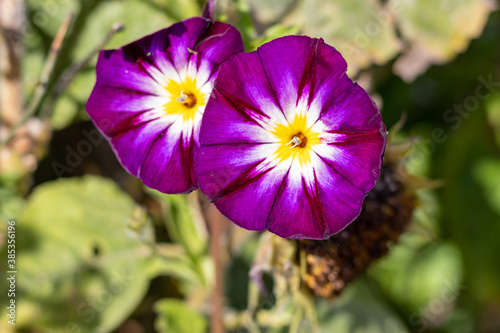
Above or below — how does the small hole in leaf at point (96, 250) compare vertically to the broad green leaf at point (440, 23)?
below

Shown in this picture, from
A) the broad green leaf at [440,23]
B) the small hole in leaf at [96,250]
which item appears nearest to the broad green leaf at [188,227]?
the small hole in leaf at [96,250]

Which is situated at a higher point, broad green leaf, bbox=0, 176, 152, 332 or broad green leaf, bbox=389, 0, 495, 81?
broad green leaf, bbox=389, 0, 495, 81

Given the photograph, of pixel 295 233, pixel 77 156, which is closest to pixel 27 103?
pixel 77 156

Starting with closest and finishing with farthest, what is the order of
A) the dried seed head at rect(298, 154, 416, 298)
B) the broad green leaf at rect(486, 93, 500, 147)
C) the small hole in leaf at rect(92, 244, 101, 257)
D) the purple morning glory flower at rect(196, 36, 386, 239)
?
the purple morning glory flower at rect(196, 36, 386, 239), the dried seed head at rect(298, 154, 416, 298), the small hole in leaf at rect(92, 244, 101, 257), the broad green leaf at rect(486, 93, 500, 147)

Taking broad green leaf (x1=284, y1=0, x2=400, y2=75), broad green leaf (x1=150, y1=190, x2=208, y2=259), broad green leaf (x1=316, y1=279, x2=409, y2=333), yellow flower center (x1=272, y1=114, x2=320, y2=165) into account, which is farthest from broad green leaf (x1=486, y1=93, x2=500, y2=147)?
yellow flower center (x1=272, y1=114, x2=320, y2=165)

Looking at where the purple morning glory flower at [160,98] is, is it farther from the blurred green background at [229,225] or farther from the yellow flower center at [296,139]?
the blurred green background at [229,225]

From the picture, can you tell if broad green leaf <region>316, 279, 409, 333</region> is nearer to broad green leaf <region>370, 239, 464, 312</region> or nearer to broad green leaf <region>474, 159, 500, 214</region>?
broad green leaf <region>370, 239, 464, 312</region>

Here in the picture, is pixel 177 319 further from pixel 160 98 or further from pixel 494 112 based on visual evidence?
pixel 494 112

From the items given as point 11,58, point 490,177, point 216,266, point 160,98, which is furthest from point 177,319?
point 490,177
